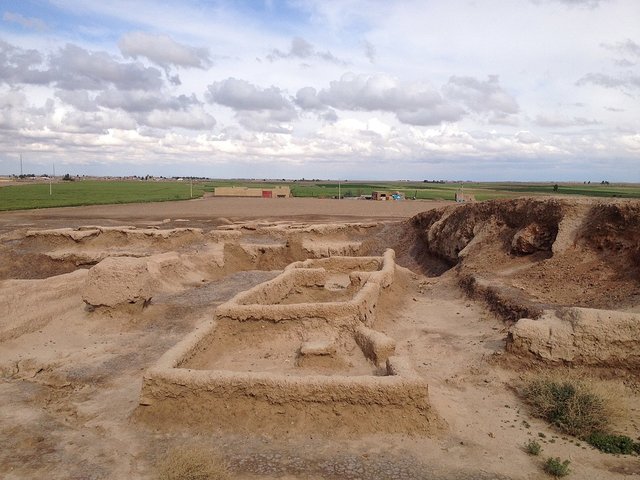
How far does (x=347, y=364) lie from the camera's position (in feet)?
27.0

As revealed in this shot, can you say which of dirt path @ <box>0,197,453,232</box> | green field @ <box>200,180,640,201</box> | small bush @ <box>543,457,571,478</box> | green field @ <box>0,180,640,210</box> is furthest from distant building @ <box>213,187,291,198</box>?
small bush @ <box>543,457,571,478</box>

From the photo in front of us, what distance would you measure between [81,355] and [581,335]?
823 cm

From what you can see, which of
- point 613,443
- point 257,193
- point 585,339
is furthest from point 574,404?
point 257,193

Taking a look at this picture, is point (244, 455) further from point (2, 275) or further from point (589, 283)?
point (2, 275)

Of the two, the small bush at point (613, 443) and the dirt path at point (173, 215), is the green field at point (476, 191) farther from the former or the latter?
the small bush at point (613, 443)

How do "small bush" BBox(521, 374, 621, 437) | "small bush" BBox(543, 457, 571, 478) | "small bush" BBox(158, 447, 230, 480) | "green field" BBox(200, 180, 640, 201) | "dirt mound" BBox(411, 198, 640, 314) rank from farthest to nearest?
"green field" BBox(200, 180, 640, 201), "dirt mound" BBox(411, 198, 640, 314), "small bush" BBox(521, 374, 621, 437), "small bush" BBox(543, 457, 571, 478), "small bush" BBox(158, 447, 230, 480)

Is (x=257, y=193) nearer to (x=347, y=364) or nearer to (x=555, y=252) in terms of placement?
(x=555, y=252)

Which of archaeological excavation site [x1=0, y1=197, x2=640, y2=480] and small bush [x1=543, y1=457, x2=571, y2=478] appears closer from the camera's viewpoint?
small bush [x1=543, y1=457, x2=571, y2=478]

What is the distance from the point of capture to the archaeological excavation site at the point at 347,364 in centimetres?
570

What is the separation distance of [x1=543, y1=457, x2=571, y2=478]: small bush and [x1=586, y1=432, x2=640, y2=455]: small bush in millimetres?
662

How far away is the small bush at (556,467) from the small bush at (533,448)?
21 centimetres

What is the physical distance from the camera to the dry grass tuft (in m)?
6.09

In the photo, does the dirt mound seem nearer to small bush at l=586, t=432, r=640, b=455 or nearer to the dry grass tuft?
the dry grass tuft

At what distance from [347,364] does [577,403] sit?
10.9ft
